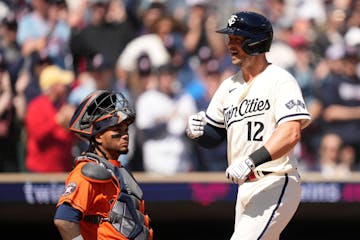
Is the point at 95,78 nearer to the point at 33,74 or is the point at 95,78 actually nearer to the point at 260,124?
the point at 33,74

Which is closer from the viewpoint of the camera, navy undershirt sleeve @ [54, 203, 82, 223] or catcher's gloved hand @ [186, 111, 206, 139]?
navy undershirt sleeve @ [54, 203, 82, 223]

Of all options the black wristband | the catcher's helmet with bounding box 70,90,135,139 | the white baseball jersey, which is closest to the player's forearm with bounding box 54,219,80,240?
the catcher's helmet with bounding box 70,90,135,139

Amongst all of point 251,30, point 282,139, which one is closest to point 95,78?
point 251,30

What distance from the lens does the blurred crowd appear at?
27.4ft

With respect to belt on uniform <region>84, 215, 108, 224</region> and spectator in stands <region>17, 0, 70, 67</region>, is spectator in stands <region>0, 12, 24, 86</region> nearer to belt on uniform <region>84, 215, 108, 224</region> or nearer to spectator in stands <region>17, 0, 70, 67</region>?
spectator in stands <region>17, 0, 70, 67</region>

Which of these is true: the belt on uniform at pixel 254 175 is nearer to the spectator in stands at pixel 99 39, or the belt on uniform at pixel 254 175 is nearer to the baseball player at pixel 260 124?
the baseball player at pixel 260 124

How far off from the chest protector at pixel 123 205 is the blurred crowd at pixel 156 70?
13.6 ft

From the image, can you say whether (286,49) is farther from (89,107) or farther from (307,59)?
(89,107)

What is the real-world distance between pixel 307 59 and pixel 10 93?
287cm

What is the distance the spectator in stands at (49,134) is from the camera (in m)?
8.27

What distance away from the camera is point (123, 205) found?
3.93 metres

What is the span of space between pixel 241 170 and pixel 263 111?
487 millimetres

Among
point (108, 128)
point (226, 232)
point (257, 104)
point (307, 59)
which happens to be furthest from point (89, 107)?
point (307, 59)

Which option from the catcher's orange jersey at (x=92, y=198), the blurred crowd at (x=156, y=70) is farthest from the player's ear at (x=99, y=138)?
the blurred crowd at (x=156, y=70)
